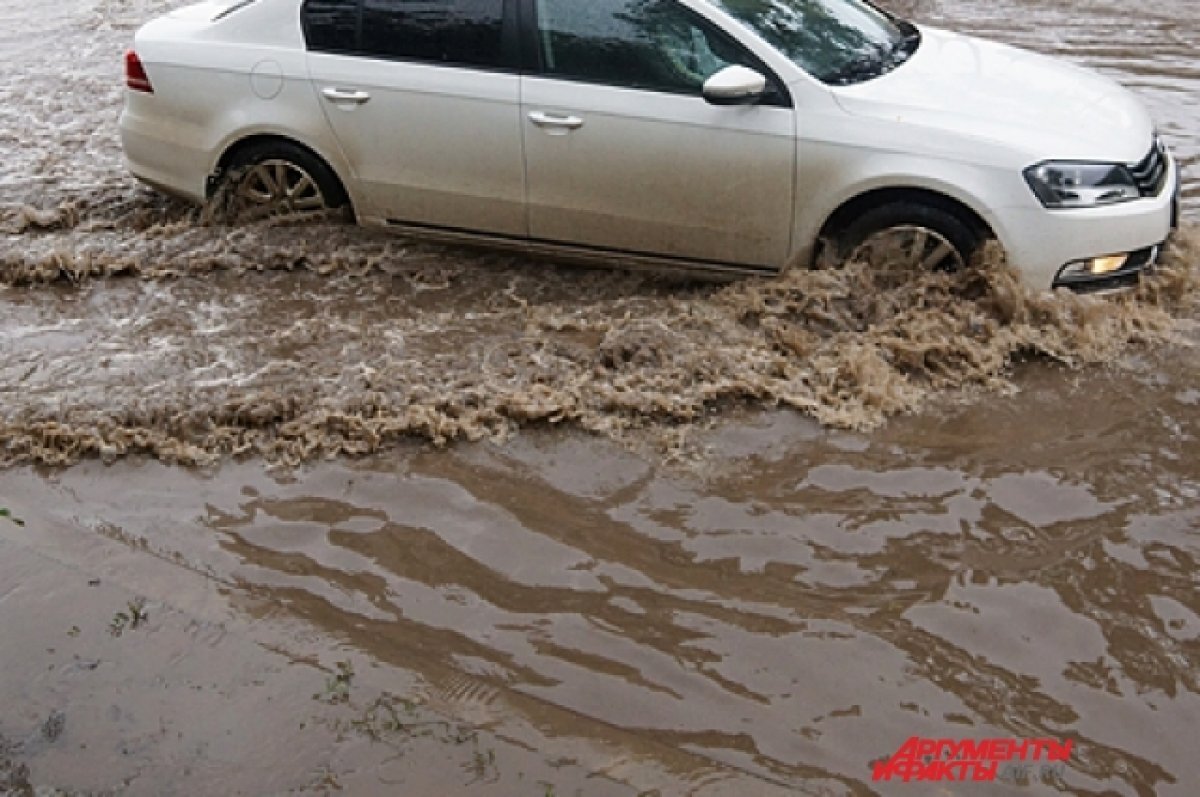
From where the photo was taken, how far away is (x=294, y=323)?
19.5 feet

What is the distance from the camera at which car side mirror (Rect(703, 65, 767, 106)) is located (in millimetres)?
5199

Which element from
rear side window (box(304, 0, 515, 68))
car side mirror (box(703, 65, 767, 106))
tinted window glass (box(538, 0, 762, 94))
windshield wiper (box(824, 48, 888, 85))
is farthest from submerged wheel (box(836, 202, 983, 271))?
rear side window (box(304, 0, 515, 68))

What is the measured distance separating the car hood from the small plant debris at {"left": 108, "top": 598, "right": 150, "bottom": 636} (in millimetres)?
3608

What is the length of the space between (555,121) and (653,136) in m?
0.49

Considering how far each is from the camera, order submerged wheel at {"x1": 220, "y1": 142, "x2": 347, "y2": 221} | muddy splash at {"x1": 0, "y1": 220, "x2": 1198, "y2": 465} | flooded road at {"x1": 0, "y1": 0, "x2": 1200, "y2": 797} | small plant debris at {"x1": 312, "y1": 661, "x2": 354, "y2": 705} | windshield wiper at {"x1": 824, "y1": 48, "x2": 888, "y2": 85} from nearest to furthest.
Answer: flooded road at {"x1": 0, "y1": 0, "x2": 1200, "y2": 797}, small plant debris at {"x1": 312, "y1": 661, "x2": 354, "y2": 705}, muddy splash at {"x1": 0, "y1": 220, "x2": 1198, "y2": 465}, windshield wiper at {"x1": 824, "y1": 48, "x2": 888, "y2": 85}, submerged wheel at {"x1": 220, "y1": 142, "x2": 347, "y2": 221}

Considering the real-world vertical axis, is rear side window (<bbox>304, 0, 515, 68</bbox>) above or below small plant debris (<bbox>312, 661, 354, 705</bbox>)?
above

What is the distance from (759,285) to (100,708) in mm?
3525

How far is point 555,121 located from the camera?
221 inches

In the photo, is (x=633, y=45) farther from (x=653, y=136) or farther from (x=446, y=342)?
(x=446, y=342)

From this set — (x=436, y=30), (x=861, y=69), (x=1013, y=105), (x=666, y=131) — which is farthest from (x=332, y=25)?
(x=1013, y=105)

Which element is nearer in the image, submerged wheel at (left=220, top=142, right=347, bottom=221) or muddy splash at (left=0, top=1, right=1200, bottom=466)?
muddy splash at (left=0, top=1, right=1200, bottom=466)

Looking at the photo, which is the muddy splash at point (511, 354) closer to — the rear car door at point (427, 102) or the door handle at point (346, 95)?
the rear car door at point (427, 102)

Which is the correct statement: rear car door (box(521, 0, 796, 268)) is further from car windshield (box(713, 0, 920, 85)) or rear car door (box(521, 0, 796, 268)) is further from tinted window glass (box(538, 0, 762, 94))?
car windshield (box(713, 0, 920, 85))

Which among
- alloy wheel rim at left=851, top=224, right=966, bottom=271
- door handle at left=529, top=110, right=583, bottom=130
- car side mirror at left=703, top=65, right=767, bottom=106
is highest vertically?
car side mirror at left=703, top=65, right=767, bottom=106
